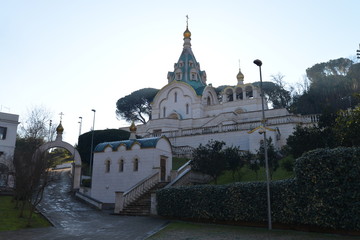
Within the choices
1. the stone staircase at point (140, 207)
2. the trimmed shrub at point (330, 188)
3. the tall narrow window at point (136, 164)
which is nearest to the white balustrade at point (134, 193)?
the stone staircase at point (140, 207)

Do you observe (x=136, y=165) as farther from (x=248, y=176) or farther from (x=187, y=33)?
(x=187, y=33)

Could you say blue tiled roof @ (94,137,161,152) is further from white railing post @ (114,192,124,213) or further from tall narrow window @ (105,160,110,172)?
white railing post @ (114,192,124,213)

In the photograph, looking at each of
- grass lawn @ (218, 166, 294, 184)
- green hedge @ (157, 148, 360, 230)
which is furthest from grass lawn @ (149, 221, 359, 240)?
grass lawn @ (218, 166, 294, 184)

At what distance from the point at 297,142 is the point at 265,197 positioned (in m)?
8.11

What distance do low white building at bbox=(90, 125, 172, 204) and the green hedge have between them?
24.8 feet

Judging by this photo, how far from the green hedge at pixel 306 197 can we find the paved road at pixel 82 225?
10.2 ft

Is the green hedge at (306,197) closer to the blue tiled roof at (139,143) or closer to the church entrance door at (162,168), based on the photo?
the church entrance door at (162,168)

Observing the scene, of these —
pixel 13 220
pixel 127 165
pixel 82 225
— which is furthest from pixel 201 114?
pixel 13 220

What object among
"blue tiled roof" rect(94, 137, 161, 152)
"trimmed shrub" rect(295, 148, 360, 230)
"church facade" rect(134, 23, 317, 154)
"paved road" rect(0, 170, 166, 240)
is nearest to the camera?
"trimmed shrub" rect(295, 148, 360, 230)

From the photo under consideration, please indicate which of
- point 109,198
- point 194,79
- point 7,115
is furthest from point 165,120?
point 109,198

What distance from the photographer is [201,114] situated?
51.8 m

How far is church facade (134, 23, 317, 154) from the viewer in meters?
32.3

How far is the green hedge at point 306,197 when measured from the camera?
38.7 ft

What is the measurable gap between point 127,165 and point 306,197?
14349 millimetres
